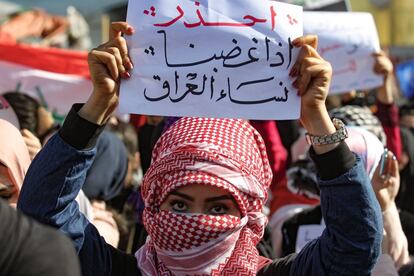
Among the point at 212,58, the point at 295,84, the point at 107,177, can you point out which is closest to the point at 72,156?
the point at 212,58

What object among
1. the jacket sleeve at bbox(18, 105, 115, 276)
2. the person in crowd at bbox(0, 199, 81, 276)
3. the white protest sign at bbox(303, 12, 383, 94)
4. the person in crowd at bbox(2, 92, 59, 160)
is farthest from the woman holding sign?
the white protest sign at bbox(303, 12, 383, 94)

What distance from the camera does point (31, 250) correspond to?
1249 millimetres

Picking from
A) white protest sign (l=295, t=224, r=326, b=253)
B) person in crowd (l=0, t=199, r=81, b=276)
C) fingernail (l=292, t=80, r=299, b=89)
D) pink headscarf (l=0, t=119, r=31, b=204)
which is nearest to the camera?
person in crowd (l=0, t=199, r=81, b=276)

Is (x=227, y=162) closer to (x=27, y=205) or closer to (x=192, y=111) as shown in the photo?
(x=192, y=111)

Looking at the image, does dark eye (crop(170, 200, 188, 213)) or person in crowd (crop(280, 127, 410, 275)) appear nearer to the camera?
dark eye (crop(170, 200, 188, 213))

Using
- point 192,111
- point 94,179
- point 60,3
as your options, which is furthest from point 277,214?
point 60,3

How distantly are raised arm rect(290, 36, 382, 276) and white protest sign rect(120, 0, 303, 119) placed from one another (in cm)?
7

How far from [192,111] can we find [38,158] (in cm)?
43

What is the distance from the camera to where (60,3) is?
610 inches

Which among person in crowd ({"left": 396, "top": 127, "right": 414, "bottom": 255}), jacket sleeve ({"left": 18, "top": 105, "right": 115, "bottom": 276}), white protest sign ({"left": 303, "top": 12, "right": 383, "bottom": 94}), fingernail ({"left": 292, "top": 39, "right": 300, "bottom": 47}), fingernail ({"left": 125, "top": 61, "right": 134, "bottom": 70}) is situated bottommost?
person in crowd ({"left": 396, "top": 127, "right": 414, "bottom": 255})

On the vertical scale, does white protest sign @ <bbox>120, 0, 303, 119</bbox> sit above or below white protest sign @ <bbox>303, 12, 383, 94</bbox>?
above

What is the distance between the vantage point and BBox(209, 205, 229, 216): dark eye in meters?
2.24

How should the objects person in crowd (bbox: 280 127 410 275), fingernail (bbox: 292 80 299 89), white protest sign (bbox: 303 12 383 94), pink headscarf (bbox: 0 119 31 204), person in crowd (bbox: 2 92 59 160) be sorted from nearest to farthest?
fingernail (bbox: 292 80 299 89), pink headscarf (bbox: 0 119 31 204), person in crowd (bbox: 280 127 410 275), person in crowd (bbox: 2 92 59 160), white protest sign (bbox: 303 12 383 94)

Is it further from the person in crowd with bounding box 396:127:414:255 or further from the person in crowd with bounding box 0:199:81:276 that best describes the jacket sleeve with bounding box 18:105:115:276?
the person in crowd with bounding box 396:127:414:255
